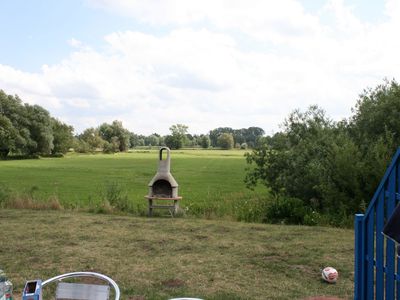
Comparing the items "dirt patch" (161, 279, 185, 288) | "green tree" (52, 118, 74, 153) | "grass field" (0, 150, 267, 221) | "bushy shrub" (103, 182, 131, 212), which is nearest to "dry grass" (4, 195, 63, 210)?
"grass field" (0, 150, 267, 221)

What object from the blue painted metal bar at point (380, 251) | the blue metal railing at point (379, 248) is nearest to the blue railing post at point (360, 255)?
the blue metal railing at point (379, 248)

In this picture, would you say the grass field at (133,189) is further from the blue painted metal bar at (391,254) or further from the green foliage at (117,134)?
the green foliage at (117,134)

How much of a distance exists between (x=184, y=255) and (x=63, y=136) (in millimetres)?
66857

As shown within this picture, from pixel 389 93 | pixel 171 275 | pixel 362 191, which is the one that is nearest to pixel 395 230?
pixel 171 275

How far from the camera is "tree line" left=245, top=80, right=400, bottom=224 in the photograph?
994 centimetres

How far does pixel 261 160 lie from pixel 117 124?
279ft

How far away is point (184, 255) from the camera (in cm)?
676

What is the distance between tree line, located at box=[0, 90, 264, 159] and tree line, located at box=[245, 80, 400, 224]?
61.0 ft

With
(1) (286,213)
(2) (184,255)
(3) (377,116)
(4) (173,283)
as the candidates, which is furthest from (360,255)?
(3) (377,116)

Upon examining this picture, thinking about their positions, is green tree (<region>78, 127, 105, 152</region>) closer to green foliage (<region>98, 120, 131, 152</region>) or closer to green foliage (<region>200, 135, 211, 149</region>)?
green foliage (<region>98, 120, 131, 152</region>)

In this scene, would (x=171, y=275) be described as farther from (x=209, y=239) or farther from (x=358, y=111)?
(x=358, y=111)

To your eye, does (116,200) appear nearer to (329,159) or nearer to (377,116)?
(329,159)

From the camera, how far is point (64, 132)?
7012 cm

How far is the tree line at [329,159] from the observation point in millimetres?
9938
